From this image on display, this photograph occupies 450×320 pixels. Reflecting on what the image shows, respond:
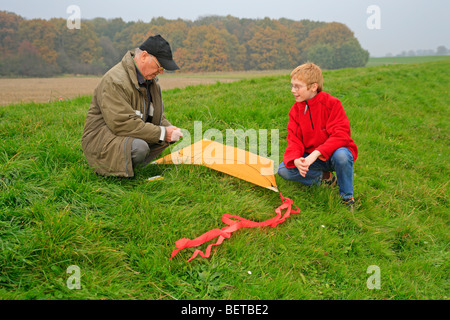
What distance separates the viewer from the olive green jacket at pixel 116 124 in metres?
2.93

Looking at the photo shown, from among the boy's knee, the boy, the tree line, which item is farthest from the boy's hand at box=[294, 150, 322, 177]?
the tree line

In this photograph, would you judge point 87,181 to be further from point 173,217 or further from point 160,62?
point 160,62

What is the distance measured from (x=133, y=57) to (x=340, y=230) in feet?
9.21

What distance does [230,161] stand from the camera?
11.6ft

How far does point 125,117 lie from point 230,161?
1.28 m

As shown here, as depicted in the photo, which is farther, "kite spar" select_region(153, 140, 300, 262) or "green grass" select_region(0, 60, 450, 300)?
"kite spar" select_region(153, 140, 300, 262)

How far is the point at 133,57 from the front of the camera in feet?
10.4

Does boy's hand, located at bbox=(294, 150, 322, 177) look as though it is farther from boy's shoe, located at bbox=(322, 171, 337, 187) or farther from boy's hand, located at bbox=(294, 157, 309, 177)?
boy's shoe, located at bbox=(322, 171, 337, 187)

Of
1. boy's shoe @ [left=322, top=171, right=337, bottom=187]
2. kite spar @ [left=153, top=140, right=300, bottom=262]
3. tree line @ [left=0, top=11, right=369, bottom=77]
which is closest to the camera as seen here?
kite spar @ [left=153, top=140, right=300, bottom=262]

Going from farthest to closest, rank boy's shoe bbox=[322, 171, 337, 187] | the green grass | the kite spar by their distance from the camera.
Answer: boy's shoe bbox=[322, 171, 337, 187] < the kite spar < the green grass

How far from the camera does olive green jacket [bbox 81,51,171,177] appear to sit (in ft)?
9.61

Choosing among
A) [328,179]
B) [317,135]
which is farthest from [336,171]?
[317,135]

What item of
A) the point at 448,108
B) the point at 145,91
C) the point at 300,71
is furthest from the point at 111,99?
the point at 448,108

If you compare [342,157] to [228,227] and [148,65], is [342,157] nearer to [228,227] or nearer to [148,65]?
[228,227]
